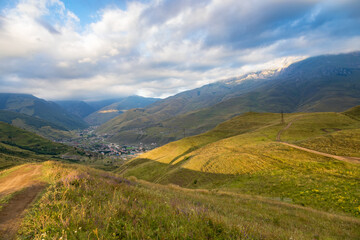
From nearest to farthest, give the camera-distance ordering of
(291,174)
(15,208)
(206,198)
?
(15,208)
(206,198)
(291,174)

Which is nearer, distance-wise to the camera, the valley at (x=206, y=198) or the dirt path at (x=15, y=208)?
the valley at (x=206, y=198)

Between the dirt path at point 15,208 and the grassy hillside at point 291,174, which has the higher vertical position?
the dirt path at point 15,208

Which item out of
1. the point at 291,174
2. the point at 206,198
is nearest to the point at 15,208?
the point at 206,198

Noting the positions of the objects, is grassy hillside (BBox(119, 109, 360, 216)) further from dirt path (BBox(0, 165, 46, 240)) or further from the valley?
dirt path (BBox(0, 165, 46, 240))

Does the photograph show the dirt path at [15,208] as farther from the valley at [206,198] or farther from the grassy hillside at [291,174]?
the grassy hillside at [291,174]

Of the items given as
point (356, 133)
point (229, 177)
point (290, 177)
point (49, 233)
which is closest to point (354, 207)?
point (290, 177)

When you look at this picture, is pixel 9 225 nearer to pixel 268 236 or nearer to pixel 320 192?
pixel 268 236

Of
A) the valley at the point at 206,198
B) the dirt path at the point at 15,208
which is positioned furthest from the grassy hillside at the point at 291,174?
the dirt path at the point at 15,208

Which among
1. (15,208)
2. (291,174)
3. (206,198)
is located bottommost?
(291,174)

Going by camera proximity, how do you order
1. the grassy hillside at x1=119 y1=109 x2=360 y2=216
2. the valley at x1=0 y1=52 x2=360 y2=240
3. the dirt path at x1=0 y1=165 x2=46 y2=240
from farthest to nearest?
1. the grassy hillside at x1=119 y1=109 x2=360 y2=216
2. the dirt path at x1=0 y1=165 x2=46 y2=240
3. the valley at x1=0 y1=52 x2=360 y2=240

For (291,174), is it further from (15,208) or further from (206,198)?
(15,208)

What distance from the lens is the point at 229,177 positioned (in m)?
32.4

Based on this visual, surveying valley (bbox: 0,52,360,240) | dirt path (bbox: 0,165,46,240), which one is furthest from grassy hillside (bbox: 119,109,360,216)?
dirt path (bbox: 0,165,46,240)

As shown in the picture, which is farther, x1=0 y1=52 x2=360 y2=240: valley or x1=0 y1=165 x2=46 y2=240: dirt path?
x1=0 y1=165 x2=46 y2=240: dirt path
